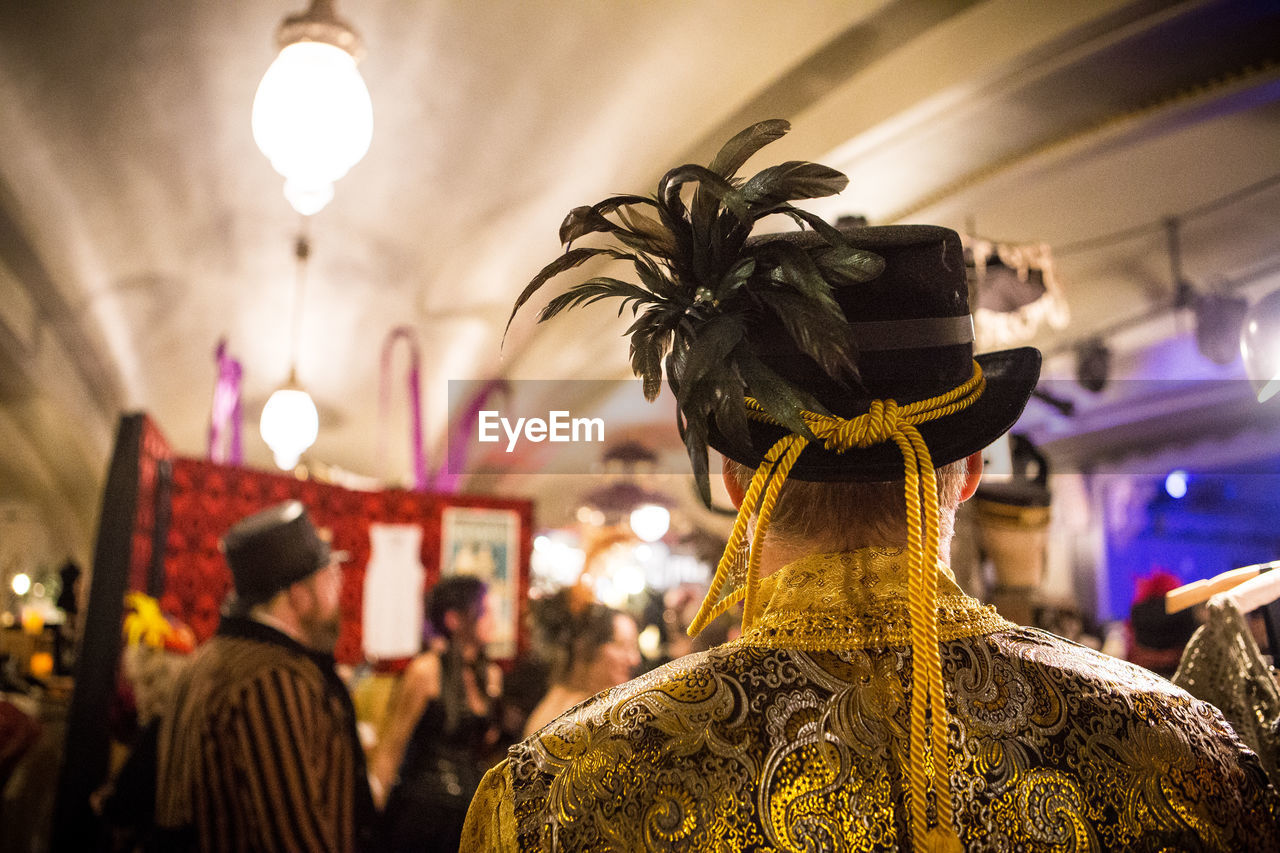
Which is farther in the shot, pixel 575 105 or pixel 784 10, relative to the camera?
pixel 575 105

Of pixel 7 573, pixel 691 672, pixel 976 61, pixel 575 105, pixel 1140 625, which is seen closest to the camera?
pixel 691 672

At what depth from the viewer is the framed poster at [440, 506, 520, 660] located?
14.5 feet

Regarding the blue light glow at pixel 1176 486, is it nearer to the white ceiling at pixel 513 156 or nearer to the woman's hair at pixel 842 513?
the white ceiling at pixel 513 156

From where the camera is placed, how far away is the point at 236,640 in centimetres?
282

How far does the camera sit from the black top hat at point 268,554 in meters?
2.96

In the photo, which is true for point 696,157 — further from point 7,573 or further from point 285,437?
point 7,573

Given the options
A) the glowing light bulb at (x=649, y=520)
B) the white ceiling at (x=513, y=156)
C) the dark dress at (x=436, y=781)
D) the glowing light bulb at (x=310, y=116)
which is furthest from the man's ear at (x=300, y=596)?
the glowing light bulb at (x=649, y=520)

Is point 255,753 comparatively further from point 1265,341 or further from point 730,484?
point 1265,341

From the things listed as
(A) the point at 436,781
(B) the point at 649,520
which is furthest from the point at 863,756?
(B) the point at 649,520

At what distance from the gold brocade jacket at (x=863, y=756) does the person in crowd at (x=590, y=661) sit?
292cm

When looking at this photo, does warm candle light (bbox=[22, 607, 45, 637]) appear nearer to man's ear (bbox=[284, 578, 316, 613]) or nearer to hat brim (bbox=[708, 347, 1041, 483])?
man's ear (bbox=[284, 578, 316, 613])

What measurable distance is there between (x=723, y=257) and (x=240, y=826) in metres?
2.59

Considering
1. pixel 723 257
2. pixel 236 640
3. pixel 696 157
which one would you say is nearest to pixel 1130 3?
pixel 696 157

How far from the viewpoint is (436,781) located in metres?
3.55
